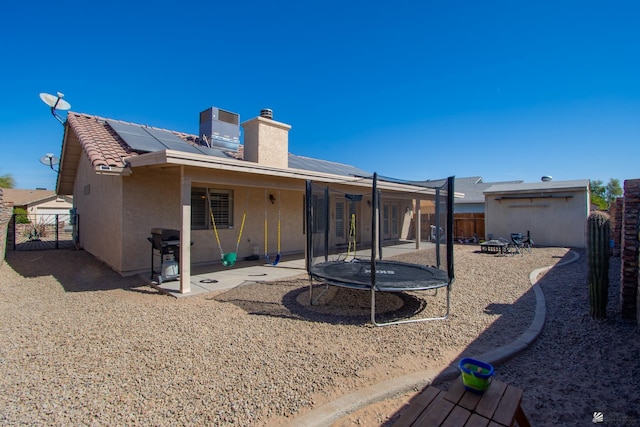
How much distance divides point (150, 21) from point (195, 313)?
8617 millimetres

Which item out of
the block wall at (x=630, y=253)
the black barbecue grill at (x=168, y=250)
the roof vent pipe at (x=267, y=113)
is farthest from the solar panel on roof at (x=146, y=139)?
the block wall at (x=630, y=253)

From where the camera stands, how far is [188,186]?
5.90 metres

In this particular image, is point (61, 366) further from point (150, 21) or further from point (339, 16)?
point (339, 16)

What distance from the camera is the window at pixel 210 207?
8.33 metres

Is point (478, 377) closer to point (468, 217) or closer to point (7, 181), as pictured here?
point (468, 217)

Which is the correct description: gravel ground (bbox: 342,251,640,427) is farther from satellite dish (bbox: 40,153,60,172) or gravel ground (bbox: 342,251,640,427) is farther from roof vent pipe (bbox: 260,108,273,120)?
satellite dish (bbox: 40,153,60,172)

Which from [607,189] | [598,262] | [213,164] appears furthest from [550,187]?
[607,189]

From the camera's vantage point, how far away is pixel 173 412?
7.88 feet

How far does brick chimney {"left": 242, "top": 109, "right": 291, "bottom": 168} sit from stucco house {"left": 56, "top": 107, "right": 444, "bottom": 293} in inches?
1.0

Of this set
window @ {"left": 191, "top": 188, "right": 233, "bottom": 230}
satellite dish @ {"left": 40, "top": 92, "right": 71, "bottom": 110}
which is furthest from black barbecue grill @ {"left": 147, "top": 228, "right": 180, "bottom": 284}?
satellite dish @ {"left": 40, "top": 92, "right": 71, "bottom": 110}

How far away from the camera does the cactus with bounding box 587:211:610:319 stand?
4.28 metres

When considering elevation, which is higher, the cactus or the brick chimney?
the brick chimney

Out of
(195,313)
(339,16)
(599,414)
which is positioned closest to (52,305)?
(195,313)

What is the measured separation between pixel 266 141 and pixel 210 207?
7.47 feet
